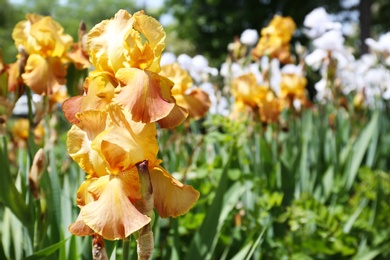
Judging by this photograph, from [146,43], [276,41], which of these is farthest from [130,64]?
[276,41]

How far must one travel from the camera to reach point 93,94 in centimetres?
107

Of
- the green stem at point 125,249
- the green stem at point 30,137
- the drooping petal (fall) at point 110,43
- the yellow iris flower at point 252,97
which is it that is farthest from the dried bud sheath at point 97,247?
the yellow iris flower at point 252,97

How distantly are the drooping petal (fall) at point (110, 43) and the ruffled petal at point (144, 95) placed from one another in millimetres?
54

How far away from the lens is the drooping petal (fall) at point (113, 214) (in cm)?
85

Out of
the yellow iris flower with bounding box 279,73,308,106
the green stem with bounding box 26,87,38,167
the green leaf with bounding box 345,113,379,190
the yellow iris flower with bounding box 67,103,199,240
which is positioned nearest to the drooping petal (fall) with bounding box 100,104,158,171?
the yellow iris flower with bounding box 67,103,199,240

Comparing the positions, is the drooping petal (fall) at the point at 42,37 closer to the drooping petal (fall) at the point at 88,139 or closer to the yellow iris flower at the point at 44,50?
the yellow iris flower at the point at 44,50

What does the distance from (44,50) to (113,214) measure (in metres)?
0.97

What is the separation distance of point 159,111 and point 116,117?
77 mm

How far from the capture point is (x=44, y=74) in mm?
1611

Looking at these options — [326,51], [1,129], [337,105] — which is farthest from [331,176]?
[1,129]

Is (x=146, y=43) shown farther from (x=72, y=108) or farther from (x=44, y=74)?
(x=44, y=74)

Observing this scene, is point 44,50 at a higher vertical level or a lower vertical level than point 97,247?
higher

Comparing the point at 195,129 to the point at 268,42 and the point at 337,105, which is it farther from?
the point at 337,105

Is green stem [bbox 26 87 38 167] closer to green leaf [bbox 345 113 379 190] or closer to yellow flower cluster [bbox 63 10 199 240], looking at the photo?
yellow flower cluster [bbox 63 10 199 240]
